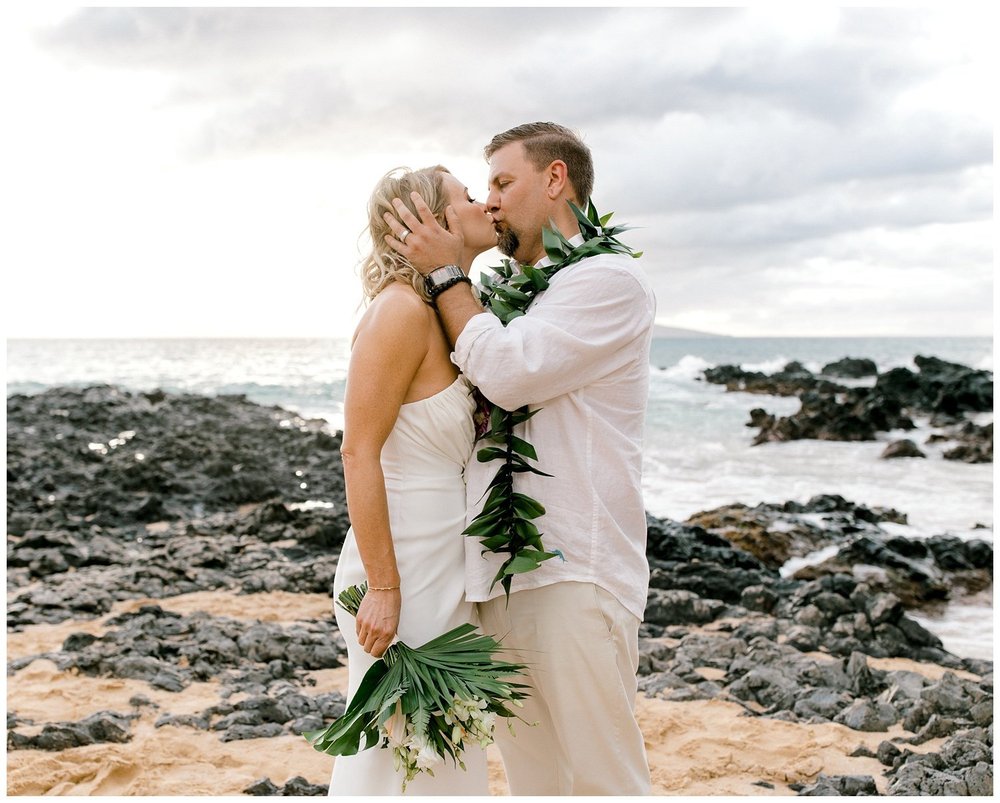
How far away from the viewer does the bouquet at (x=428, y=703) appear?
117 inches

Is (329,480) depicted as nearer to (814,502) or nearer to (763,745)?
(814,502)

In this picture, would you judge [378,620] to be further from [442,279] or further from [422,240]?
[422,240]

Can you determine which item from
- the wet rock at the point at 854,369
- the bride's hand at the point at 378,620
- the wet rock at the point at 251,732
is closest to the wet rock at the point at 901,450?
the wet rock at the point at 251,732

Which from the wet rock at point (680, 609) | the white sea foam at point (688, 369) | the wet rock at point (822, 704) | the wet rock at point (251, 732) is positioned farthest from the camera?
the white sea foam at point (688, 369)

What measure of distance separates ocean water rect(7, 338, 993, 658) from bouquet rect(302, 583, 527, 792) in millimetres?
1350

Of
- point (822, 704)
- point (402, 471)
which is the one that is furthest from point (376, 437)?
point (822, 704)

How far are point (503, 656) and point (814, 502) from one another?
12.3m

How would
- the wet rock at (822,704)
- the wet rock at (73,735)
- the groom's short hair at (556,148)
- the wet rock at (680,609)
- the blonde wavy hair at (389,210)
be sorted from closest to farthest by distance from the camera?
the blonde wavy hair at (389,210), the groom's short hair at (556,148), the wet rock at (73,735), the wet rock at (822,704), the wet rock at (680,609)

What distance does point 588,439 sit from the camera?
3.28 m

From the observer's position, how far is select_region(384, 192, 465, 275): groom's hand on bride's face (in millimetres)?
3250

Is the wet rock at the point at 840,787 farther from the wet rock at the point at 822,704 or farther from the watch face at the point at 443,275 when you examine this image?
the watch face at the point at 443,275

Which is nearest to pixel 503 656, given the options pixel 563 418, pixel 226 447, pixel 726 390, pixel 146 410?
pixel 563 418

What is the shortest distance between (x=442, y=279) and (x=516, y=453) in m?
0.65

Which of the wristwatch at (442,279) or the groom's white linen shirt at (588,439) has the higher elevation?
the wristwatch at (442,279)
